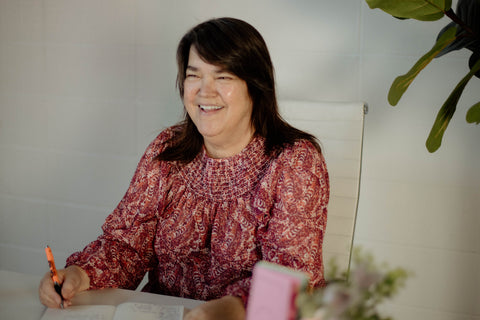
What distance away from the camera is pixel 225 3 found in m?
2.32

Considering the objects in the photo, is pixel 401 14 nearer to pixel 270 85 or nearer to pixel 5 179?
pixel 270 85

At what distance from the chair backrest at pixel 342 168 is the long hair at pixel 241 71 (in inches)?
4.9

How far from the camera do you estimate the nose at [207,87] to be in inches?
63.0

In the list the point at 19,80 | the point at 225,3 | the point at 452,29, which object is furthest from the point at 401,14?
the point at 19,80

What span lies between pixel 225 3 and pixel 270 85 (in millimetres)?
773

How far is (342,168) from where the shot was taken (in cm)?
179

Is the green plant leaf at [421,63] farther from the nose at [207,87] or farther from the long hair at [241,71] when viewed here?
the nose at [207,87]

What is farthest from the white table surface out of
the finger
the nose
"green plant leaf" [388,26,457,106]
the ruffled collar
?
"green plant leaf" [388,26,457,106]

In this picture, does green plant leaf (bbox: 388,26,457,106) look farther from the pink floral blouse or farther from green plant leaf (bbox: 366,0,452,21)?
the pink floral blouse

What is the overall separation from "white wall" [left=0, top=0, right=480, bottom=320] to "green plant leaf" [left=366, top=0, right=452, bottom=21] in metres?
0.80

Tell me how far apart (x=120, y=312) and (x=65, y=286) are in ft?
0.61

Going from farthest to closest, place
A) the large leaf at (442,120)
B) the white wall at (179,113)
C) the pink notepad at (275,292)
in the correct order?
1. the white wall at (179,113)
2. the large leaf at (442,120)
3. the pink notepad at (275,292)

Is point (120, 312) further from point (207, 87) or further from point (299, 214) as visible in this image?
point (207, 87)

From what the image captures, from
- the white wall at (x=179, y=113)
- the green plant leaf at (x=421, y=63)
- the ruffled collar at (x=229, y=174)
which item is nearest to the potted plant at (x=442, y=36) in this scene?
the green plant leaf at (x=421, y=63)
